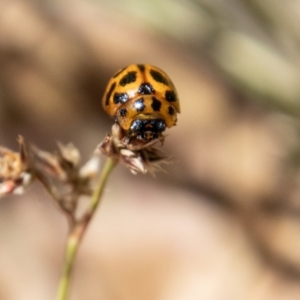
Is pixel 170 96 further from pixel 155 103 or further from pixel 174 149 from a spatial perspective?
pixel 174 149

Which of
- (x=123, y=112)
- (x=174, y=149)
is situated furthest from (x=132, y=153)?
(x=174, y=149)

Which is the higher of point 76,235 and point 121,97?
point 121,97

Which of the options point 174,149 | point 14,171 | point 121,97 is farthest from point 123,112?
point 174,149

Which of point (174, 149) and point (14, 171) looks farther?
point (174, 149)

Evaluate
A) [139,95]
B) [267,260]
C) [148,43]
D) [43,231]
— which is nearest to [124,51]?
[148,43]

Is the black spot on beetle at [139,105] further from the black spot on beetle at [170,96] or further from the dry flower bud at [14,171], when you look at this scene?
the dry flower bud at [14,171]
